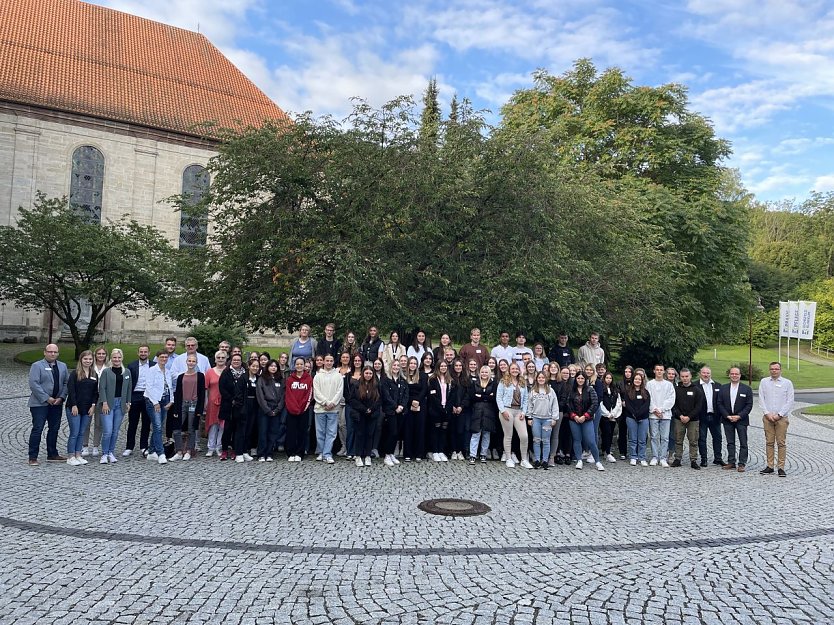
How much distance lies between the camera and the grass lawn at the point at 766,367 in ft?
120

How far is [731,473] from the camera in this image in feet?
36.1

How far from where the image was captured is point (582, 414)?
11164 millimetres

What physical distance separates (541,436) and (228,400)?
17.0 feet

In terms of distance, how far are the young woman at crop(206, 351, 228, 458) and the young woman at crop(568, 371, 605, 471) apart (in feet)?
19.2

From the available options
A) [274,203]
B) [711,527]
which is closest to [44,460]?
[274,203]

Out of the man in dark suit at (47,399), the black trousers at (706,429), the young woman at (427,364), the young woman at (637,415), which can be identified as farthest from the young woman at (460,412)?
the man in dark suit at (47,399)

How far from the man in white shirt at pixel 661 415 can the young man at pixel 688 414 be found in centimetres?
16

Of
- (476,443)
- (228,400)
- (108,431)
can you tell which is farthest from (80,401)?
(476,443)

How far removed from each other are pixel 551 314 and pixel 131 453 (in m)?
8.33

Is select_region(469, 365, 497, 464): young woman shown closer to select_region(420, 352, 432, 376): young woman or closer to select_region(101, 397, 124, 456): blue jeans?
select_region(420, 352, 432, 376): young woman

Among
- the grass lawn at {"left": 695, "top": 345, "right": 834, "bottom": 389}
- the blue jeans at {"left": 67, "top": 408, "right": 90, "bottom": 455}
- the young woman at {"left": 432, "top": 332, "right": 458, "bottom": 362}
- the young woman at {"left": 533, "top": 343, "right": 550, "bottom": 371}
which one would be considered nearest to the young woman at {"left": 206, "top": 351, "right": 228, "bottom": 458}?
the blue jeans at {"left": 67, "top": 408, "right": 90, "bottom": 455}

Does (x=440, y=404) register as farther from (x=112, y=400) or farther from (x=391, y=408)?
(x=112, y=400)

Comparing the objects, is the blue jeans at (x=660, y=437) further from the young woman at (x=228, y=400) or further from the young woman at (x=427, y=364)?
the young woman at (x=228, y=400)

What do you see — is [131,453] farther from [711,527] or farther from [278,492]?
[711,527]
